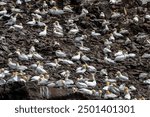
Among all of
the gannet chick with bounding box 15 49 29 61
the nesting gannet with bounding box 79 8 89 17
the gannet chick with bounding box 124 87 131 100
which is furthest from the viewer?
the nesting gannet with bounding box 79 8 89 17

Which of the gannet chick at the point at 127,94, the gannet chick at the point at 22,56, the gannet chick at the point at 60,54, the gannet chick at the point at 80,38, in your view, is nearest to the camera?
the gannet chick at the point at 127,94

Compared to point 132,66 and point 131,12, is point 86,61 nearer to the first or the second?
point 132,66

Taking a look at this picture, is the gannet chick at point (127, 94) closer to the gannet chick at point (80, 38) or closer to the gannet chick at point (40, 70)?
the gannet chick at point (40, 70)

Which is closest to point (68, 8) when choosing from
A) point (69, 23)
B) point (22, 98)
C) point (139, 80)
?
point (69, 23)

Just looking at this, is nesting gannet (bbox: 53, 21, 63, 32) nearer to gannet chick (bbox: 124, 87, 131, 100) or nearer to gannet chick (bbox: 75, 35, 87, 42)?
gannet chick (bbox: 75, 35, 87, 42)

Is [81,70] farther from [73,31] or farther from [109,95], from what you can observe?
[73,31]

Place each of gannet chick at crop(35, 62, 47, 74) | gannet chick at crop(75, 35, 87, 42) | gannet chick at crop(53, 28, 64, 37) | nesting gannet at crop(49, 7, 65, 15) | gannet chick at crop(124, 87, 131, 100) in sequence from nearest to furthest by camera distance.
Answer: gannet chick at crop(124, 87, 131, 100), gannet chick at crop(35, 62, 47, 74), gannet chick at crop(75, 35, 87, 42), gannet chick at crop(53, 28, 64, 37), nesting gannet at crop(49, 7, 65, 15)

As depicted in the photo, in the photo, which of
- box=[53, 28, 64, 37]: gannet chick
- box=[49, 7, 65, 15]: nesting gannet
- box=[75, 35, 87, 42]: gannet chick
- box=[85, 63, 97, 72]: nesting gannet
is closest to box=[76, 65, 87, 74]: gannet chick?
box=[85, 63, 97, 72]: nesting gannet

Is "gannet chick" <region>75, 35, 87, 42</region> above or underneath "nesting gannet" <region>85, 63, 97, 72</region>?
above

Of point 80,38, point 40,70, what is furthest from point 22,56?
point 80,38

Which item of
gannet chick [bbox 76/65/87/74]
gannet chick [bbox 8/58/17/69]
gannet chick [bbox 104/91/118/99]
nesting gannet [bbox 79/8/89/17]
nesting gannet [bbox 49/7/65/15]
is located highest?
nesting gannet [bbox 49/7/65/15]

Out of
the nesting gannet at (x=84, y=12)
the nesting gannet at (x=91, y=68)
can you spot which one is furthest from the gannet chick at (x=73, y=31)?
the nesting gannet at (x=91, y=68)

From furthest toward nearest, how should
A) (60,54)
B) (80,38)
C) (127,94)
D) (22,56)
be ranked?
(80,38) < (60,54) < (22,56) < (127,94)
